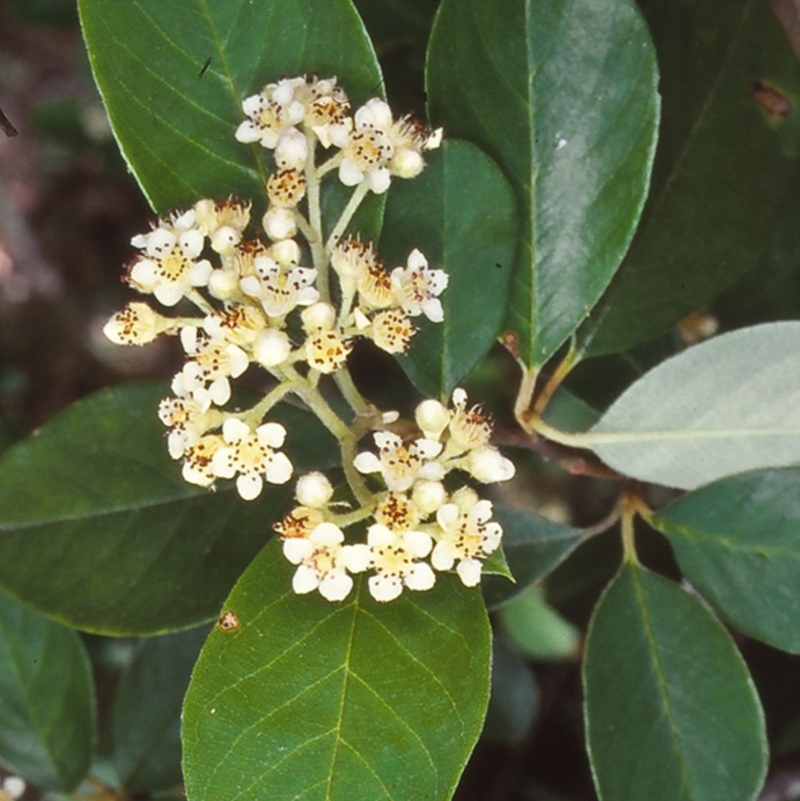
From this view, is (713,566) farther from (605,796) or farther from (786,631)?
(605,796)

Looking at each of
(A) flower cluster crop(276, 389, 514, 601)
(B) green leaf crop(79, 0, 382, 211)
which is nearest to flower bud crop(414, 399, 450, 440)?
(A) flower cluster crop(276, 389, 514, 601)

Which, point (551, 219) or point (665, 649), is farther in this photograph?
point (665, 649)

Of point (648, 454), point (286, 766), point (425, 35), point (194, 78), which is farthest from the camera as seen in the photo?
point (425, 35)

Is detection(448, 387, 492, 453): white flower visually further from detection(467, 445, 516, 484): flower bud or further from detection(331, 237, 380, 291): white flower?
detection(331, 237, 380, 291): white flower

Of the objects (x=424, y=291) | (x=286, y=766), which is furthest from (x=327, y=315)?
(x=286, y=766)

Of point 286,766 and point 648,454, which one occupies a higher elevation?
point 286,766

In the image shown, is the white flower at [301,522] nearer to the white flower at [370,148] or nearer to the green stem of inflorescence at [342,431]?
the green stem of inflorescence at [342,431]
